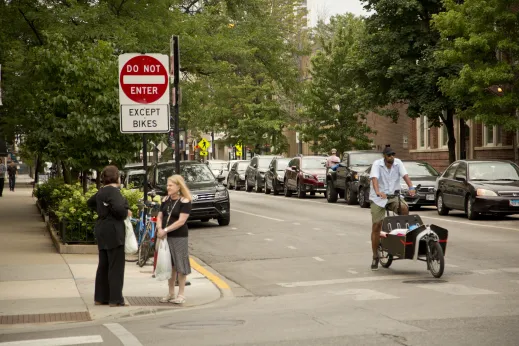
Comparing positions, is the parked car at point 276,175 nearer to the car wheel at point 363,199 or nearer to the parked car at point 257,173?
the parked car at point 257,173

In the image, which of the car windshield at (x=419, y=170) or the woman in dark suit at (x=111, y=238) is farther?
the car windshield at (x=419, y=170)

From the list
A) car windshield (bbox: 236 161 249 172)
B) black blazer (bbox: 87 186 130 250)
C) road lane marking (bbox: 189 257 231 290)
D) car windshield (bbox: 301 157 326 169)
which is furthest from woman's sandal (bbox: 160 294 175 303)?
car windshield (bbox: 236 161 249 172)

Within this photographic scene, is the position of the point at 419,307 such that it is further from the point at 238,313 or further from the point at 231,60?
the point at 231,60

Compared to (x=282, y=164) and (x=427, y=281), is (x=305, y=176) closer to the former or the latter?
(x=282, y=164)

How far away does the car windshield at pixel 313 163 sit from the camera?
3847 centimetres

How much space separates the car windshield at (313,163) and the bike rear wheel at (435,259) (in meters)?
24.9

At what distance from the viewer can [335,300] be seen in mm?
11367

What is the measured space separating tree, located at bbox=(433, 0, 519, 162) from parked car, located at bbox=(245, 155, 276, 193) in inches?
558

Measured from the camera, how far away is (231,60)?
3872 cm

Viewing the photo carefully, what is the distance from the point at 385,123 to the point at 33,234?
43769 millimetres

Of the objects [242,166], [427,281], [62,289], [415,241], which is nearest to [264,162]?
[242,166]

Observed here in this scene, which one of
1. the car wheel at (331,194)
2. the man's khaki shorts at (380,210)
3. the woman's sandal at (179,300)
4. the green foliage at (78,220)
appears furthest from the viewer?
the car wheel at (331,194)

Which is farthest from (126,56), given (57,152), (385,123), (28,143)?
(385,123)

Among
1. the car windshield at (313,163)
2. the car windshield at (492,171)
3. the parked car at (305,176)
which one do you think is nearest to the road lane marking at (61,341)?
the car windshield at (492,171)
